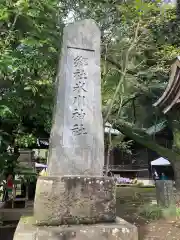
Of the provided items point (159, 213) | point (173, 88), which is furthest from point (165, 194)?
point (173, 88)

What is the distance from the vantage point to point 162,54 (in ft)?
29.5

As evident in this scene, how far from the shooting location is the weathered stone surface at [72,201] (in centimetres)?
295

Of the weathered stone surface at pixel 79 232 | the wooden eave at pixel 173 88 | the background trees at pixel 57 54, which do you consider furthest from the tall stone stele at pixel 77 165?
the wooden eave at pixel 173 88

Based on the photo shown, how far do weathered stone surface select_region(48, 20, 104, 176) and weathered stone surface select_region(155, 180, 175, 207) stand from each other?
191 inches

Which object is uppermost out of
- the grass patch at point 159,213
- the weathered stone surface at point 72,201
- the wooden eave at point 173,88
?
the wooden eave at point 173,88

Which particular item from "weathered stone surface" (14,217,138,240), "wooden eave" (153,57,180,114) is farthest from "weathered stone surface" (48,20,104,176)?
"wooden eave" (153,57,180,114)

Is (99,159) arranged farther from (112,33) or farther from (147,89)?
(147,89)

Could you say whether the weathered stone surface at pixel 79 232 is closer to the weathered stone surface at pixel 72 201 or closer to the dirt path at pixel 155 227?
the weathered stone surface at pixel 72 201

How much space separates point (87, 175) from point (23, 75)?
2.81 metres

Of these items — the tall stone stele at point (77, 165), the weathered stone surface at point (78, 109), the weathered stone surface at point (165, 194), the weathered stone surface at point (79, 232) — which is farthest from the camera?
the weathered stone surface at point (165, 194)

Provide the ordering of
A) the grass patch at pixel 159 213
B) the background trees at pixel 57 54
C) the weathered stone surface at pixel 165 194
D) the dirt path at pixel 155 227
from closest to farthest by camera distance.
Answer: the background trees at pixel 57 54, the dirt path at pixel 155 227, the grass patch at pixel 159 213, the weathered stone surface at pixel 165 194

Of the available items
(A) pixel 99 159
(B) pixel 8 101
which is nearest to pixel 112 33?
(B) pixel 8 101

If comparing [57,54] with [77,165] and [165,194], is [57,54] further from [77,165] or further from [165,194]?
[165,194]

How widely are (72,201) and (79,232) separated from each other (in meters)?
0.35
